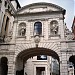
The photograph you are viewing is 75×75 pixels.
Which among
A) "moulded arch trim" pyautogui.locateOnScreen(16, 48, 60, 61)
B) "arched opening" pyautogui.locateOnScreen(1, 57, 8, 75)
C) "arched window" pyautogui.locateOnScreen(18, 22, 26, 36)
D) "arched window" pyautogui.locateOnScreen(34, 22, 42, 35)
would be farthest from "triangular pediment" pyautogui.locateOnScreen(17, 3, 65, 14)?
"arched opening" pyautogui.locateOnScreen(1, 57, 8, 75)

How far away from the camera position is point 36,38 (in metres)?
22.7

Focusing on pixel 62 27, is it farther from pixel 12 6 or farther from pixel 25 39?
pixel 12 6

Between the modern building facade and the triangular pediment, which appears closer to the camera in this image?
the modern building facade

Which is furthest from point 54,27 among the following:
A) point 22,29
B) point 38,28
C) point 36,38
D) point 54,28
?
point 22,29

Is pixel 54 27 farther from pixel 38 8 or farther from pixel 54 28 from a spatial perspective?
pixel 38 8

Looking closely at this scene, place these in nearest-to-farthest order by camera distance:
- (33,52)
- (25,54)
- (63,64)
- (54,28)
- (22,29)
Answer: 1. (63,64)
2. (54,28)
3. (22,29)
4. (25,54)
5. (33,52)

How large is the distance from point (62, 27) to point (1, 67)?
9.07 metres

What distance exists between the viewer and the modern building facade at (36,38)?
22047 millimetres

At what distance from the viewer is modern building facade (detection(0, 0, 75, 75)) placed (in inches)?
868

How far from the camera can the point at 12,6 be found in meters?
29.3

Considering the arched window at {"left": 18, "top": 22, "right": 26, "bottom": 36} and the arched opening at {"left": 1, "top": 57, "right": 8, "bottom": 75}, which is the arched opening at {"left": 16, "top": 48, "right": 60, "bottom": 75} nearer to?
the arched opening at {"left": 1, "top": 57, "right": 8, "bottom": 75}

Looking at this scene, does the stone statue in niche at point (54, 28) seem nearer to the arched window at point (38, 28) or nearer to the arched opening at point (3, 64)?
the arched window at point (38, 28)

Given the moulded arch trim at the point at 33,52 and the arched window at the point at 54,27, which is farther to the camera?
the arched window at the point at 54,27

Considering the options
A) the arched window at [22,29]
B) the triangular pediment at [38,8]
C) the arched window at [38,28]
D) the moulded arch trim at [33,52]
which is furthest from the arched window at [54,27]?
the arched window at [22,29]
